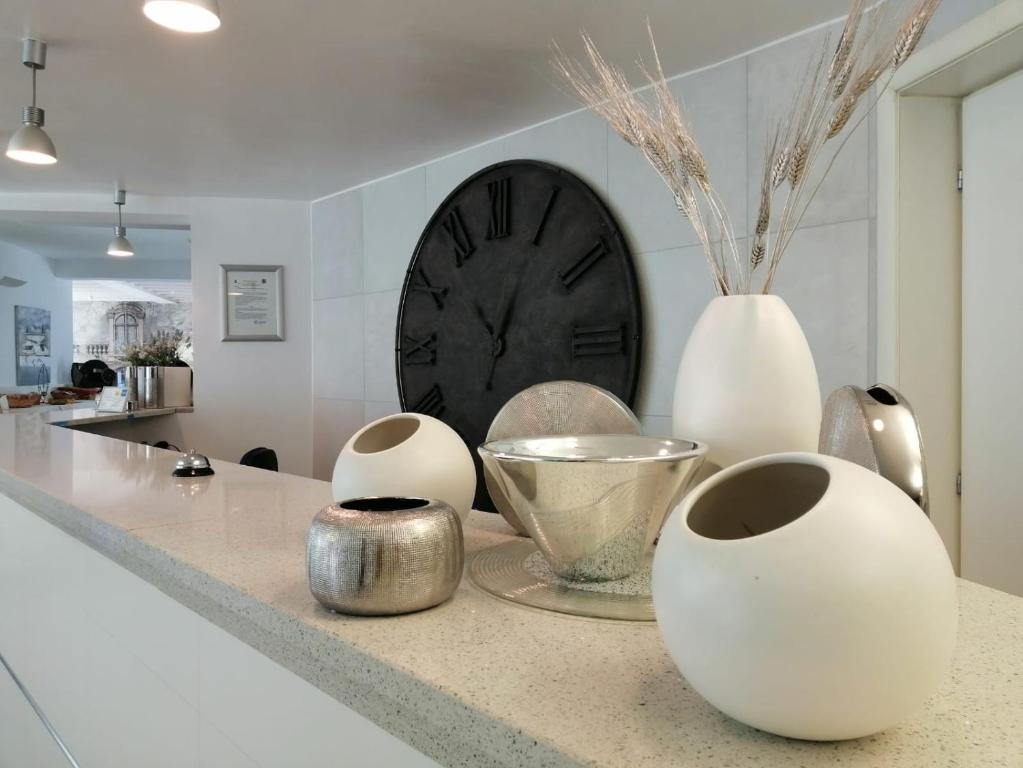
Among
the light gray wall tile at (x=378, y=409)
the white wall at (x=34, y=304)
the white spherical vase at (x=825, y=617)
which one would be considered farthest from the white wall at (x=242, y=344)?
the white spherical vase at (x=825, y=617)

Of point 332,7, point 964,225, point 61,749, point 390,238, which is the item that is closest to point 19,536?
point 61,749

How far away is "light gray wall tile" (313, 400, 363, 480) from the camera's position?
15.1ft

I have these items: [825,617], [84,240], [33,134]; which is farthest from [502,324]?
[84,240]

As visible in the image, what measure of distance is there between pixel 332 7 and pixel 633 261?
1355 mm

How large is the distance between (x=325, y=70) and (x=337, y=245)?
1.99m

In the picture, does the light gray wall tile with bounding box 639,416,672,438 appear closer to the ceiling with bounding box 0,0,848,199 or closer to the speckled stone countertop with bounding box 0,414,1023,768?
the ceiling with bounding box 0,0,848,199

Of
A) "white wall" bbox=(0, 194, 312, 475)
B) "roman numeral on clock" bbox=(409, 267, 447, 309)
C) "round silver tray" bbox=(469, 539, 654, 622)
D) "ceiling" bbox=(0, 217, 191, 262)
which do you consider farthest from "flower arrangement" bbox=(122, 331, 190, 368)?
"round silver tray" bbox=(469, 539, 654, 622)

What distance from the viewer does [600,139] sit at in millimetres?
3006

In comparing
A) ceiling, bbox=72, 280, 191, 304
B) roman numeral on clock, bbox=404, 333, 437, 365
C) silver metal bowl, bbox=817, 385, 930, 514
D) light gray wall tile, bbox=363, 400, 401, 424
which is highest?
ceiling, bbox=72, 280, 191, 304

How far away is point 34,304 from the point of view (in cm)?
852

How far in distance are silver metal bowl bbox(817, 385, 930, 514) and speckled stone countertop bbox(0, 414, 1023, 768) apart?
124mm

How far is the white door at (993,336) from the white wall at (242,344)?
12.8 feet

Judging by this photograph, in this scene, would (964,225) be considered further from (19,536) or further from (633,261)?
(19,536)

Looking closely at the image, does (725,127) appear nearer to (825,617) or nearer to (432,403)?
(432,403)
